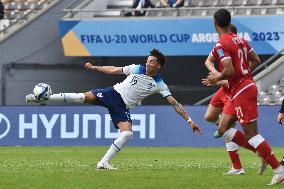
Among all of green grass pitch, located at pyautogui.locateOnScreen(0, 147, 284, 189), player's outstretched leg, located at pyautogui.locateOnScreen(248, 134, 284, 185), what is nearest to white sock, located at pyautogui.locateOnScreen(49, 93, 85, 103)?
green grass pitch, located at pyautogui.locateOnScreen(0, 147, 284, 189)

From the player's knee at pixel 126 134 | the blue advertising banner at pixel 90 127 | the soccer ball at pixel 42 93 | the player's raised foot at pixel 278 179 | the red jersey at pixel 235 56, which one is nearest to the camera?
the player's raised foot at pixel 278 179

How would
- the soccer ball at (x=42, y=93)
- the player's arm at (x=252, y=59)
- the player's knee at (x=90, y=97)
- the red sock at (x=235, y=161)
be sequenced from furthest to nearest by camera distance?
the player's knee at (x=90, y=97), the soccer ball at (x=42, y=93), the red sock at (x=235, y=161), the player's arm at (x=252, y=59)

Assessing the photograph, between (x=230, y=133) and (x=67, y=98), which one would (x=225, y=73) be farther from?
(x=67, y=98)

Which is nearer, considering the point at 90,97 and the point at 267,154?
the point at 267,154

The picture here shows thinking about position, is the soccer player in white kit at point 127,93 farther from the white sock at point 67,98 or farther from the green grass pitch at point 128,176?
the green grass pitch at point 128,176

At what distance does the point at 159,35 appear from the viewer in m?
32.8

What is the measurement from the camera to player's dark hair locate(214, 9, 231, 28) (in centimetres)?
1291

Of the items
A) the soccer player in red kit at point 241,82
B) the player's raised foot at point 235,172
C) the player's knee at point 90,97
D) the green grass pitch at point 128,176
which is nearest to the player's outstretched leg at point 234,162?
the player's raised foot at point 235,172

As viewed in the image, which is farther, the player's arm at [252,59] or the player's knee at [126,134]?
the player's knee at [126,134]

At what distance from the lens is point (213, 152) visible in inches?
928

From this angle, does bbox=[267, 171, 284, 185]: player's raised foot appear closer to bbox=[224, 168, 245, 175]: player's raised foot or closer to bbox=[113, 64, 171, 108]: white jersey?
bbox=[224, 168, 245, 175]: player's raised foot

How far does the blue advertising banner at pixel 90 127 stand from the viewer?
1064 inches

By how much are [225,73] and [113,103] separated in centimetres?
371

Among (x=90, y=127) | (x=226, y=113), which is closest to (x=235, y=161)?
(x=226, y=113)
